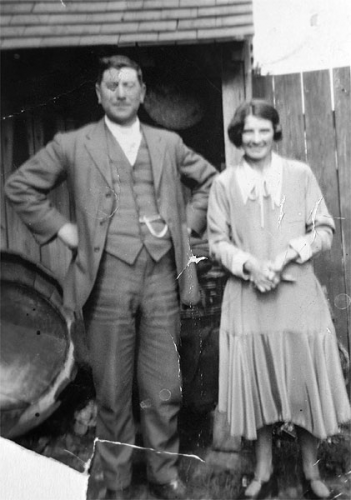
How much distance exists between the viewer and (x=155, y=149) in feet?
7.24

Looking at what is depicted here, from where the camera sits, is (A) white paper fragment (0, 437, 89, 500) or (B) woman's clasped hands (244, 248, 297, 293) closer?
(B) woman's clasped hands (244, 248, 297, 293)

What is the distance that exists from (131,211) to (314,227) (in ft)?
2.30

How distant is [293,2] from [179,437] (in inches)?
68.8

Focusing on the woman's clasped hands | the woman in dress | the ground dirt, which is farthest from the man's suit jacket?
the ground dirt

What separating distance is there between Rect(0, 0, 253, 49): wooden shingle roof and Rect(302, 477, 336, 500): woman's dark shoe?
5.66ft

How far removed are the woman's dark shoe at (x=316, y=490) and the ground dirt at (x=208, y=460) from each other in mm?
23

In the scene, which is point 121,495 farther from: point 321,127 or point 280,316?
point 321,127

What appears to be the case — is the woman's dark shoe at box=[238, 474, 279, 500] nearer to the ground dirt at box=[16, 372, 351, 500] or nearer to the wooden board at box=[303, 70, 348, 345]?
the ground dirt at box=[16, 372, 351, 500]

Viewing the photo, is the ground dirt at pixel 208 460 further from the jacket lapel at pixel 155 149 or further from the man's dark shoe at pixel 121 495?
the jacket lapel at pixel 155 149

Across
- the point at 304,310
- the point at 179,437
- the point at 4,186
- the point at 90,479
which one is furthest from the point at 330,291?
the point at 4,186

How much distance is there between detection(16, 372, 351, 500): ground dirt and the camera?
87.6 inches

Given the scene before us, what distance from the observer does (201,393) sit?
2248 mm

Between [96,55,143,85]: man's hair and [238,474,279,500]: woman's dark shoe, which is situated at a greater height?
[96,55,143,85]: man's hair

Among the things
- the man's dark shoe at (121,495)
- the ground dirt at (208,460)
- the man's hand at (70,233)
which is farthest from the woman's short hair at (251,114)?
the man's dark shoe at (121,495)
